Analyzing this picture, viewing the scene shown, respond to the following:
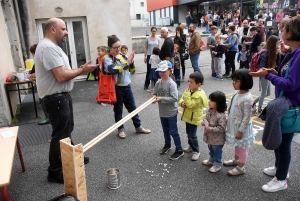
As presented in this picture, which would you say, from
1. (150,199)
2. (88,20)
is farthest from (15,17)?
(150,199)

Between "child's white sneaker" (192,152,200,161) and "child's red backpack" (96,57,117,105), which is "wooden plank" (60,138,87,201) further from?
"child's red backpack" (96,57,117,105)

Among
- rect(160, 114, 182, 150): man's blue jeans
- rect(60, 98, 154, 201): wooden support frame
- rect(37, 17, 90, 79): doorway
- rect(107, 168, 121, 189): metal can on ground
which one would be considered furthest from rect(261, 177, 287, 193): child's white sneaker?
rect(37, 17, 90, 79): doorway

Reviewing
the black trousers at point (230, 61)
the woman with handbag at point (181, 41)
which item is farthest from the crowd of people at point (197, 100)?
the black trousers at point (230, 61)

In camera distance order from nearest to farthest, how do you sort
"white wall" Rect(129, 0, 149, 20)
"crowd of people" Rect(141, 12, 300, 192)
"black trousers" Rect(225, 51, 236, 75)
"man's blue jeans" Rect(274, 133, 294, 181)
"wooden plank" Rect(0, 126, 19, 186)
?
"wooden plank" Rect(0, 126, 19, 186)
"crowd of people" Rect(141, 12, 300, 192)
"man's blue jeans" Rect(274, 133, 294, 181)
"black trousers" Rect(225, 51, 236, 75)
"white wall" Rect(129, 0, 149, 20)

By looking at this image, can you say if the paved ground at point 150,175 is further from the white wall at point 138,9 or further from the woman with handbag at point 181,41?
the white wall at point 138,9

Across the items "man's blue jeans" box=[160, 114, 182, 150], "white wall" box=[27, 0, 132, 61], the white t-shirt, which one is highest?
"white wall" box=[27, 0, 132, 61]

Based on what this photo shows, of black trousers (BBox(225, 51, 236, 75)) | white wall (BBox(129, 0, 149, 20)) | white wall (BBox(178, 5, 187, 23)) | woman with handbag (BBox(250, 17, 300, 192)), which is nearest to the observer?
woman with handbag (BBox(250, 17, 300, 192))

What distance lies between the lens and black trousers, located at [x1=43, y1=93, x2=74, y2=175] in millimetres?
3072

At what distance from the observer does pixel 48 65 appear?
9.42 ft

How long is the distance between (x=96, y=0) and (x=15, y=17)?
2864 millimetres

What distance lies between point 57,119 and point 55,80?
0.49 m

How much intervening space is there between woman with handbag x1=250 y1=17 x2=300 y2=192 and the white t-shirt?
2186mm

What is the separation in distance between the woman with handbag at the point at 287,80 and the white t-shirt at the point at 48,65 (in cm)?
219

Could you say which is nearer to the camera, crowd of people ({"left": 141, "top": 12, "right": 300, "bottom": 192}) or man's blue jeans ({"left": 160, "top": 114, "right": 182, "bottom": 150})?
crowd of people ({"left": 141, "top": 12, "right": 300, "bottom": 192})
